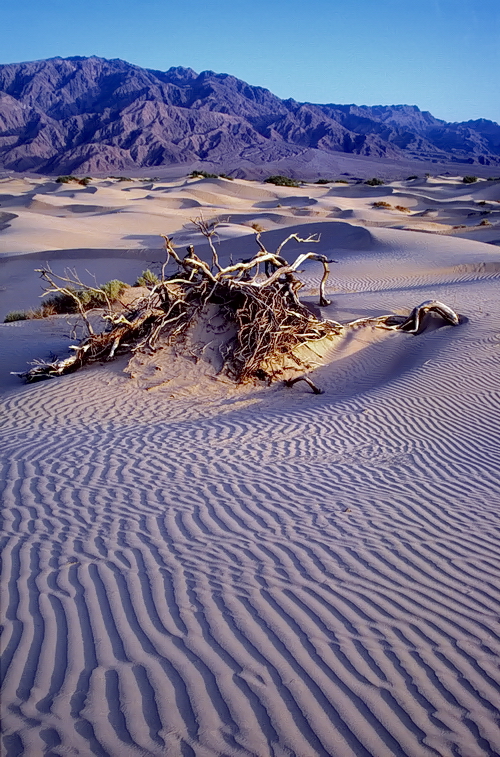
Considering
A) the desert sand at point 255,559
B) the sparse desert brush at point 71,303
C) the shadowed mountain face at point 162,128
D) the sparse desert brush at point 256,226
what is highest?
the shadowed mountain face at point 162,128

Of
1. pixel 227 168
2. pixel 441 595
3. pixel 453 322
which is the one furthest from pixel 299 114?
pixel 441 595

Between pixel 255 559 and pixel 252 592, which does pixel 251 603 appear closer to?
pixel 252 592

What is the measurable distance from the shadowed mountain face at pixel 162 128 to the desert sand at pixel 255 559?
274ft

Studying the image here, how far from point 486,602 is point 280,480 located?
93.6 inches

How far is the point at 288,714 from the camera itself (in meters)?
2.50

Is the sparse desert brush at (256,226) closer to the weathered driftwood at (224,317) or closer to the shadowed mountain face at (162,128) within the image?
the weathered driftwood at (224,317)

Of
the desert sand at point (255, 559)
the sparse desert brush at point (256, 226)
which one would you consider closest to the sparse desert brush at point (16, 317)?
the desert sand at point (255, 559)

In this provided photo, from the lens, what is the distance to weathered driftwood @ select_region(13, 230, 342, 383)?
31.2 feet

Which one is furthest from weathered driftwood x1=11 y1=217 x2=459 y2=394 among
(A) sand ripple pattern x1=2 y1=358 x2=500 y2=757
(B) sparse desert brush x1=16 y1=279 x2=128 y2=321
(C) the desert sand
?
(B) sparse desert brush x1=16 y1=279 x2=128 y2=321

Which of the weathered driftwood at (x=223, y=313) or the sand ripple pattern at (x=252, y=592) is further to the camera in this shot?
the weathered driftwood at (x=223, y=313)

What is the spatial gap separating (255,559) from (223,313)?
6.70m

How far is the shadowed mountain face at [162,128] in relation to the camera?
9269 cm

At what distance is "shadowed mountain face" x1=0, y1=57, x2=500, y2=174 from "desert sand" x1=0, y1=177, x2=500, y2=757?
8355cm

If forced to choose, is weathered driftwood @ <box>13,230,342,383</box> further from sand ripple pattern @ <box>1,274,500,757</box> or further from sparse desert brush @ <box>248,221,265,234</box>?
sparse desert brush @ <box>248,221,265,234</box>
